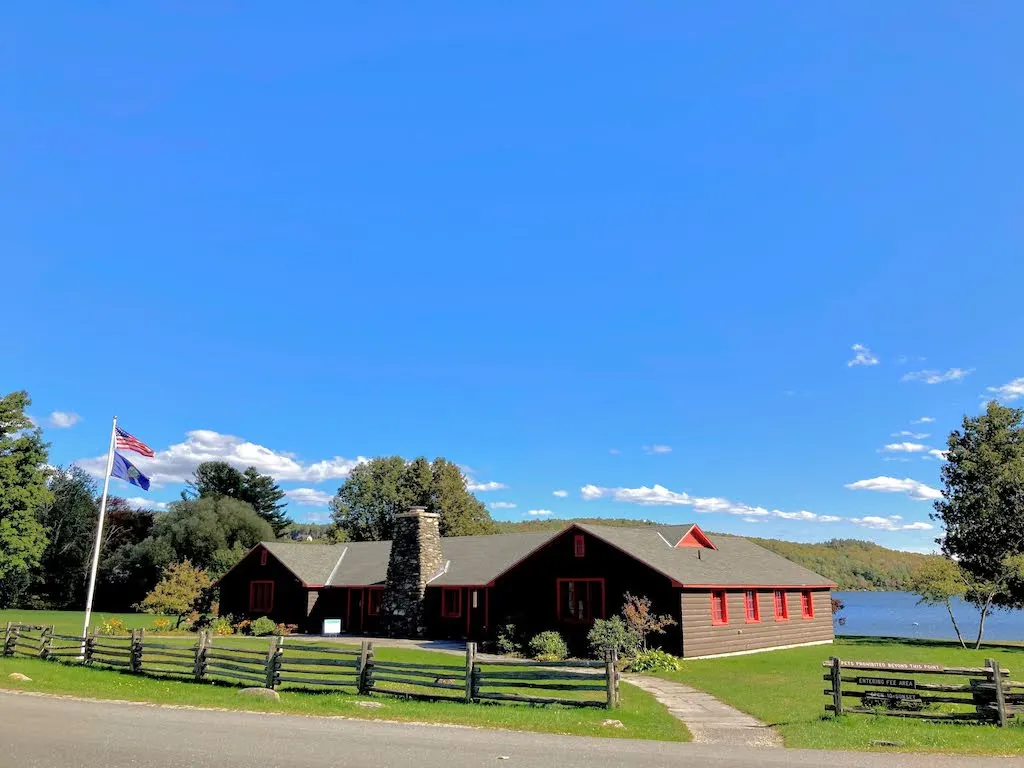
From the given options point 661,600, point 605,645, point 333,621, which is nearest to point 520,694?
point 605,645

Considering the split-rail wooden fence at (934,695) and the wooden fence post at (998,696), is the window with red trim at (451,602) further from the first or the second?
the wooden fence post at (998,696)

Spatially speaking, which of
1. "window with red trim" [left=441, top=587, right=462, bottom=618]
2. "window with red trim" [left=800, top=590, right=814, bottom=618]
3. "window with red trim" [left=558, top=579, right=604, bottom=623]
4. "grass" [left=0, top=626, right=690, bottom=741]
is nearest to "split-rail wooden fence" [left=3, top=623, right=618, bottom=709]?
"grass" [left=0, top=626, right=690, bottom=741]

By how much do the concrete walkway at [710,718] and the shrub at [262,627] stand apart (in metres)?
24.9

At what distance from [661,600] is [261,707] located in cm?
1656

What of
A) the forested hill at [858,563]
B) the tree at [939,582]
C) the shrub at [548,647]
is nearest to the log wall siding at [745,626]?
the tree at [939,582]

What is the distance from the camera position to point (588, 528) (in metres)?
31.1

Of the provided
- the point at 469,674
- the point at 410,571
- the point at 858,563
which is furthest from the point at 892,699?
the point at 858,563

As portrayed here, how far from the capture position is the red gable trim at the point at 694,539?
33906 mm

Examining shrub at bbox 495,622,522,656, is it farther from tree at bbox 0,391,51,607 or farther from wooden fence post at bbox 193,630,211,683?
tree at bbox 0,391,51,607

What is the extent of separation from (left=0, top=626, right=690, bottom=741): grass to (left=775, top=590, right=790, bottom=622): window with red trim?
1511 cm

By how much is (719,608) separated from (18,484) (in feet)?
143

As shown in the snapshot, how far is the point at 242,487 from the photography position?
2997 inches

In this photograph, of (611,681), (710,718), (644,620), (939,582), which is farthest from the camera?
(939,582)

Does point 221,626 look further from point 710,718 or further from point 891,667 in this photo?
point 891,667
